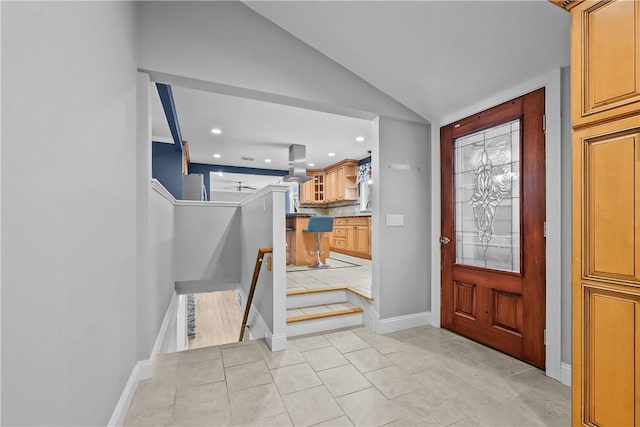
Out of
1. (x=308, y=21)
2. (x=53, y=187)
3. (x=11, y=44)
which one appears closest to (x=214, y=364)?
(x=53, y=187)

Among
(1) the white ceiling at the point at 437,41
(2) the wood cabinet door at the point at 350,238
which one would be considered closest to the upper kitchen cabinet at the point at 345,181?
(2) the wood cabinet door at the point at 350,238

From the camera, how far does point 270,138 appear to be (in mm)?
5312

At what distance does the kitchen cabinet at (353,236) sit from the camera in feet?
20.4

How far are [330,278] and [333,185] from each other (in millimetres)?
4104

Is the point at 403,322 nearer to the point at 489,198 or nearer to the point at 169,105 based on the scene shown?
the point at 489,198

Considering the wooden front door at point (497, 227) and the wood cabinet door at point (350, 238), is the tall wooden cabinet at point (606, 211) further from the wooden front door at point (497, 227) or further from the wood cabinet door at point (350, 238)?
the wood cabinet door at point (350, 238)

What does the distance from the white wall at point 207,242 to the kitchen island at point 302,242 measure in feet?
3.68

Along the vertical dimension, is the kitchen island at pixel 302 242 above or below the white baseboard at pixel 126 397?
above

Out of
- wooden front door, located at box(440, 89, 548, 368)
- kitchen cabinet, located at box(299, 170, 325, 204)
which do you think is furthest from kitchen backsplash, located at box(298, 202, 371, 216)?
wooden front door, located at box(440, 89, 548, 368)

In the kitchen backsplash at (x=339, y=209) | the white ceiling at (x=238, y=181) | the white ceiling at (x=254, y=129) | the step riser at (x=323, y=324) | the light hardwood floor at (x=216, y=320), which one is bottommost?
the light hardwood floor at (x=216, y=320)

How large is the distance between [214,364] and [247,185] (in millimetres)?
8215

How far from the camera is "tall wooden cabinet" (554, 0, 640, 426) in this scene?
47.2 inches

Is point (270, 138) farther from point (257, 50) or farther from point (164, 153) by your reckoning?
point (257, 50)

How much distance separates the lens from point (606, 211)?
4.19 feet
